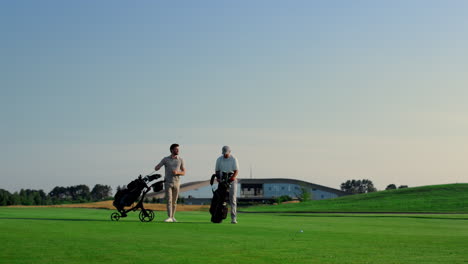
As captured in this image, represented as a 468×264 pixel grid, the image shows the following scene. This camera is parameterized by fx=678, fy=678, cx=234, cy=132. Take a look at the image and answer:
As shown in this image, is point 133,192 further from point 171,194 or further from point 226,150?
point 226,150

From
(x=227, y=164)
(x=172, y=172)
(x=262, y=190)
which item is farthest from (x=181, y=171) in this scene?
(x=262, y=190)

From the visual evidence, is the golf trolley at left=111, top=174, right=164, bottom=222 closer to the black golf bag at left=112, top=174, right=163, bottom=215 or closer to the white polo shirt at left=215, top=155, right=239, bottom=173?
the black golf bag at left=112, top=174, right=163, bottom=215

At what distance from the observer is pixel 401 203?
62625 mm

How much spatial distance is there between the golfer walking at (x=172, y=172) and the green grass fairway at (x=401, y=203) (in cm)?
3423

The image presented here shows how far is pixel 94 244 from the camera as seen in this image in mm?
12859

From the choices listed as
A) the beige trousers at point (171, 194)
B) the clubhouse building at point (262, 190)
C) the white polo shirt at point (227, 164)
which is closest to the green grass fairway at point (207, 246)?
the white polo shirt at point (227, 164)

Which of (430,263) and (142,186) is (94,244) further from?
(142,186)

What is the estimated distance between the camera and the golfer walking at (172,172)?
2220 centimetres

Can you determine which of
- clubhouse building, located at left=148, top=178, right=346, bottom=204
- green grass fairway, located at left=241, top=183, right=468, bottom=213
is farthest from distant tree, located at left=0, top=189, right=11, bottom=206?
clubhouse building, located at left=148, top=178, right=346, bottom=204

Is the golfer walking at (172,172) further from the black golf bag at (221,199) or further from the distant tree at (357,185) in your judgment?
the distant tree at (357,185)

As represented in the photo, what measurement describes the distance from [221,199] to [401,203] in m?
44.2

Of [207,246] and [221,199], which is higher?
[221,199]

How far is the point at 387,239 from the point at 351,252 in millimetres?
3699

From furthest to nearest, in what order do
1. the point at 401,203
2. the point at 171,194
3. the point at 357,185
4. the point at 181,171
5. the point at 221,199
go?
the point at 357,185
the point at 401,203
the point at 171,194
the point at 181,171
the point at 221,199
